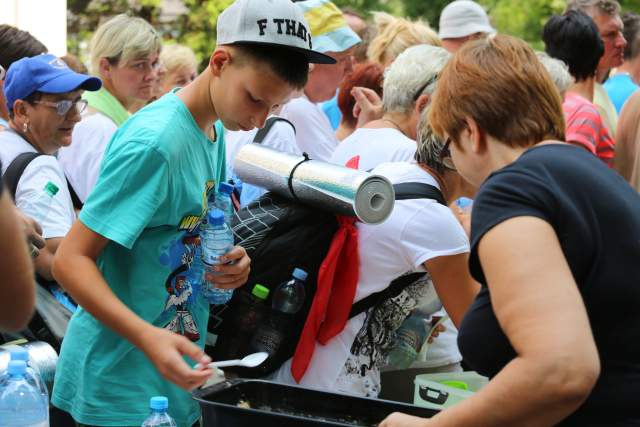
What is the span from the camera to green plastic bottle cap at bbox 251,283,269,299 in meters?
2.88

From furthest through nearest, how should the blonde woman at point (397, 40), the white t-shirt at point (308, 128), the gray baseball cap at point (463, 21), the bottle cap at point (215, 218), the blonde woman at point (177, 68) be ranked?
the blonde woman at point (177, 68), the gray baseball cap at point (463, 21), the blonde woman at point (397, 40), the white t-shirt at point (308, 128), the bottle cap at point (215, 218)

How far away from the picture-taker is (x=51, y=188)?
366 cm

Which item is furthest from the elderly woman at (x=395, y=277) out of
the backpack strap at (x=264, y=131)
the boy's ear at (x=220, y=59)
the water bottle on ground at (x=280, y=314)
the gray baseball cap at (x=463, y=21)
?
the gray baseball cap at (x=463, y=21)

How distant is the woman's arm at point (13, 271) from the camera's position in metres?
1.52

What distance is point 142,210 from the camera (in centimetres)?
245

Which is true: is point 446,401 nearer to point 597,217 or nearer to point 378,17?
point 597,217

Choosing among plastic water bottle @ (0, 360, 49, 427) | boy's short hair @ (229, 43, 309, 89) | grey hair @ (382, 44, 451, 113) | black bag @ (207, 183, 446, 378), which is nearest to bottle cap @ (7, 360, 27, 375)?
plastic water bottle @ (0, 360, 49, 427)

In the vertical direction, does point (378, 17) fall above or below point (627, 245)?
below

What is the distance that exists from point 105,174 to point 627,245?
1.32 metres

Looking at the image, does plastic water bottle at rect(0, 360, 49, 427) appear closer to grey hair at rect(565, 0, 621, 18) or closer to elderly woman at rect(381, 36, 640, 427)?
elderly woman at rect(381, 36, 640, 427)

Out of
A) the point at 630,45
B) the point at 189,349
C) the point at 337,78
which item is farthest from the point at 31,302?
the point at 630,45

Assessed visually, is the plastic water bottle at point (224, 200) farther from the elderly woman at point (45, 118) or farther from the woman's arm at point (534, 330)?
the elderly woman at point (45, 118)

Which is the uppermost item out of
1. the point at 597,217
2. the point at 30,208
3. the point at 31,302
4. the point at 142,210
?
the point at 597,217

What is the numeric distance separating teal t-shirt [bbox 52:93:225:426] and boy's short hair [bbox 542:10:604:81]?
3.90 metres
